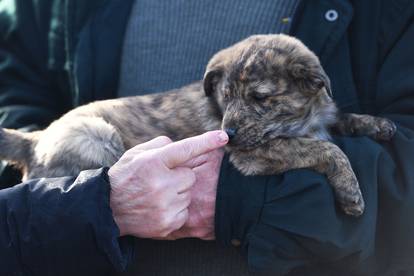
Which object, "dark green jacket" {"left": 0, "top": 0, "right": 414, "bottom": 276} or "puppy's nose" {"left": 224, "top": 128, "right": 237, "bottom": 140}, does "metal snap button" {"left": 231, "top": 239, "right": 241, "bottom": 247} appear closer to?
"dark green jacket" {"left": 0, "top": 0, "right": 414, "bottom": 276}

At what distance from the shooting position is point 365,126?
3.40 metres

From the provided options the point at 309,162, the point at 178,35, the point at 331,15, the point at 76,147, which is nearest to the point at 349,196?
the point at 309,162

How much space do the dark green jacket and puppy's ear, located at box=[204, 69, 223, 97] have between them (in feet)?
1.72

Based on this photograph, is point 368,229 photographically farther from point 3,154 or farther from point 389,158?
point 3,154

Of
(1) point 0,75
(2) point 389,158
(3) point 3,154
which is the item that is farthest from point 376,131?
(1) point 0,75

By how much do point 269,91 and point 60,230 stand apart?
53.7 inches

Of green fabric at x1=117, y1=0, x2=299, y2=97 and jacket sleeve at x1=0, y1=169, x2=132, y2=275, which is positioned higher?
green fabric at x1=117, y1=0, x2=299, y2=97

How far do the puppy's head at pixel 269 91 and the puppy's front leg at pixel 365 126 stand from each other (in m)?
0.15

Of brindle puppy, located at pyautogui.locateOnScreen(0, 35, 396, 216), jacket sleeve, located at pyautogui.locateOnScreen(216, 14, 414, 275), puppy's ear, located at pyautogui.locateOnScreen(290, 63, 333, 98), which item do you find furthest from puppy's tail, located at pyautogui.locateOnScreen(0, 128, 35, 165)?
puppy's ear, located at pyautogui.locateOnScreen(290, 63, 333, 98)

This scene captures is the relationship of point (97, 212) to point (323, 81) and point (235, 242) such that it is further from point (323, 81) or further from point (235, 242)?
point (323, 81)

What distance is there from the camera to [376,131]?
3205 mm

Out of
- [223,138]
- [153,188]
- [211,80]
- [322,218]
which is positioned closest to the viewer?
[322,218]

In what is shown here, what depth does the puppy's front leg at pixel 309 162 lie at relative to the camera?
2.92 metres

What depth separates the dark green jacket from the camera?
285cm
